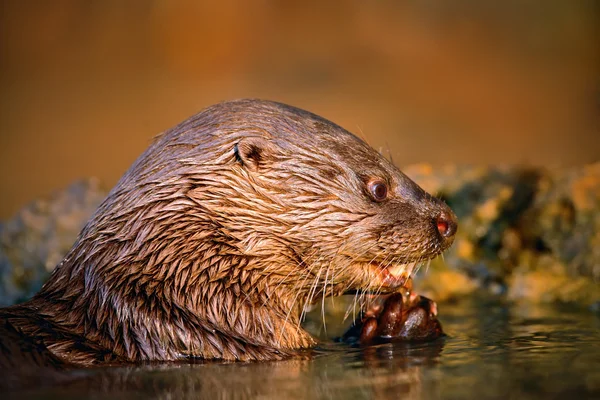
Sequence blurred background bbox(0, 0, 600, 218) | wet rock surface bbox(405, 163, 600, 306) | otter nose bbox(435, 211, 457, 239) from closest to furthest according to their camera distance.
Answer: otter nose bbox(435, 211, 457, 239) < wet rock surface bbox(405, 163, 600, 306) < blurred background bbox(0, 0, 600, 218)

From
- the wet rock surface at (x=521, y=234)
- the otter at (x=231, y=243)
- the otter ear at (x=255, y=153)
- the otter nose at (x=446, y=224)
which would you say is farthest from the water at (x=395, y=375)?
the wet rock surface at (x=521, y=234)

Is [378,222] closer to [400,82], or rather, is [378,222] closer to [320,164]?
[320,164]

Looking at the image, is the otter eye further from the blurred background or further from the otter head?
the blurred background

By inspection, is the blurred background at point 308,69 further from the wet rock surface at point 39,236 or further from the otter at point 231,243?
the otter at point 231,243

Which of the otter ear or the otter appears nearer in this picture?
the otter

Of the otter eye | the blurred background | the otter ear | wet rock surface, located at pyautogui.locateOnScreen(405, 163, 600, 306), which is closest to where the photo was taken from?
the otter ear

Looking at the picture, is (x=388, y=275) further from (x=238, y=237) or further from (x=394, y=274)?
(x=238, y=237)

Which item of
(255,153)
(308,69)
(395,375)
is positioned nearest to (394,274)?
(255,153)

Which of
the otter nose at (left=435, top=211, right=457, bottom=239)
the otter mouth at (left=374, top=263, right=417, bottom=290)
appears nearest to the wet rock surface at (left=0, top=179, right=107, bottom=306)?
the otter mouth at (left=374, top=263, right=417, bottom=290)
